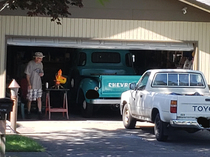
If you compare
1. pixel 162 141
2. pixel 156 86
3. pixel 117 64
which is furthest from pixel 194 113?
pixel 117 64

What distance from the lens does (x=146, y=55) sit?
1936 cm

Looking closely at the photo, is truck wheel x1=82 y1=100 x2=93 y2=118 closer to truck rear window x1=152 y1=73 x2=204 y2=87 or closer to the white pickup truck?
the white pickup truck

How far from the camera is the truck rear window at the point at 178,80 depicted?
12.0m

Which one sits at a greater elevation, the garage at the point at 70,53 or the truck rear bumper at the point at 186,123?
the garage at the point at 70,53

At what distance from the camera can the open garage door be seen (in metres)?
14.4

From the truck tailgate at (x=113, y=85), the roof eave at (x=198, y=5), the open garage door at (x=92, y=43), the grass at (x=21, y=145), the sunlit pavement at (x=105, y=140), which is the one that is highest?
the roof eave at (x=198, y=5)

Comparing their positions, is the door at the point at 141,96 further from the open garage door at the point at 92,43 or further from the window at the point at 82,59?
the window at the point at 82,59

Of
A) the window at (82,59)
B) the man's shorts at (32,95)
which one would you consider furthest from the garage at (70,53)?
the man's shorts at (32,95)

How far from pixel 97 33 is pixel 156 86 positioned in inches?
131

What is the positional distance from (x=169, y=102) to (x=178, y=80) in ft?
6.60

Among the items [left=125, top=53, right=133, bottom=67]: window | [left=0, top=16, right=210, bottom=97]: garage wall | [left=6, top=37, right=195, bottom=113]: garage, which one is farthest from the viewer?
[left=125, top=53, right=133, bottom=67]: window

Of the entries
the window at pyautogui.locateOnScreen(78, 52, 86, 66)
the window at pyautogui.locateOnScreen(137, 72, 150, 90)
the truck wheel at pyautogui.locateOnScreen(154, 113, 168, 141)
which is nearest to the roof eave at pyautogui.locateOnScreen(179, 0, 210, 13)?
the window at pyautogui.locateOnScreen(137, 72, 150, 90)

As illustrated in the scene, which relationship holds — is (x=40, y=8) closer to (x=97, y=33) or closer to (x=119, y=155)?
(x=119, y=155)

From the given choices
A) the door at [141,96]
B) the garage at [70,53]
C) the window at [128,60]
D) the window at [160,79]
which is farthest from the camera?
the window at [128,60]
